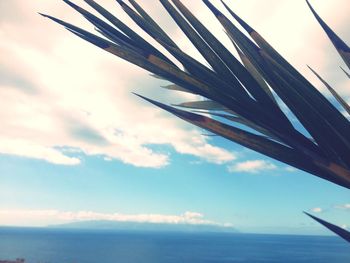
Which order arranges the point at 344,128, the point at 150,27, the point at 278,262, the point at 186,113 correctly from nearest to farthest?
the point at 344,128, the point at 186,113, the point at 150,27, the point at 278,262

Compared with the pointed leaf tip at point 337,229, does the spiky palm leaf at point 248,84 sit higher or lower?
higher

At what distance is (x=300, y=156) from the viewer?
0.91 metres

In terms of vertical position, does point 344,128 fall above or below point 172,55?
below

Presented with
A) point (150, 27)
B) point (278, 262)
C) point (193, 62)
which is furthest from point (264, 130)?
point (278, 262)

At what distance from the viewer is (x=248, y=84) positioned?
1010mm

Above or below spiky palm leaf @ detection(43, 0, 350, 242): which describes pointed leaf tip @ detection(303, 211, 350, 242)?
below

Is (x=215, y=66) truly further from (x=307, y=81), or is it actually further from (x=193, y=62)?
(x=307, y=81)

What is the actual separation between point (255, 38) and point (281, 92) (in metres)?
0.32

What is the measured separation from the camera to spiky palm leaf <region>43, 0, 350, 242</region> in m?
0.88

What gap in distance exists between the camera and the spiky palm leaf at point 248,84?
A: 0.88m

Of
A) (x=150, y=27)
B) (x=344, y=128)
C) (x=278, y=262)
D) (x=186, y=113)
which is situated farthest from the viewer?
(x=278, y=262)

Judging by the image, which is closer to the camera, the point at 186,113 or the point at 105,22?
the point at 186,113

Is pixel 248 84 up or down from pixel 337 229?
up

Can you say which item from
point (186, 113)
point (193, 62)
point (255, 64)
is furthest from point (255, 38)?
point (186, 113)
